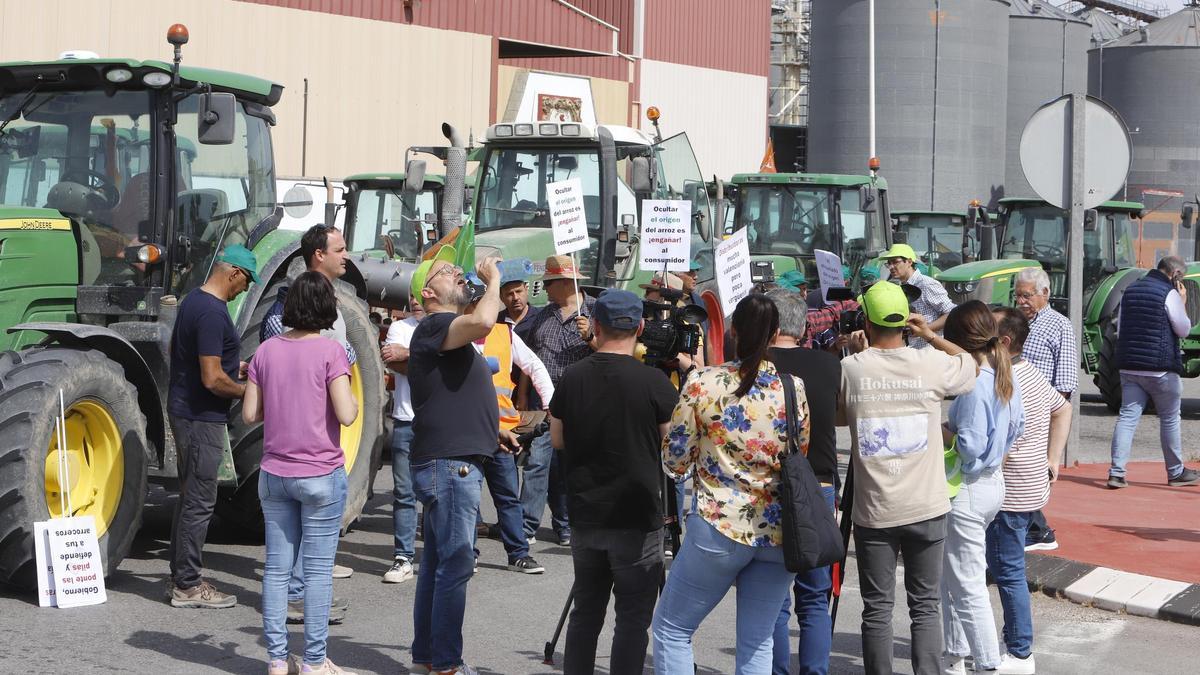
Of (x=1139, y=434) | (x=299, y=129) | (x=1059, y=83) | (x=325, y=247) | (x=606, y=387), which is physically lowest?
(x=1139, y=434)

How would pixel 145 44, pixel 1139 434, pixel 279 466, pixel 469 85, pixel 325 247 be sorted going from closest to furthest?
pixel 279 466
pixel 325 247
pixel 1139 434
pixel 145 44
pixel 469 85

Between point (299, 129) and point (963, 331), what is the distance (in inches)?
849

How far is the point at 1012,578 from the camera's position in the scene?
20.6 feet

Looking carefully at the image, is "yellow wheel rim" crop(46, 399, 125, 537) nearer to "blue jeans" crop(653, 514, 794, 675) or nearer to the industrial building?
"blue jeans" crop(653, 514, 794, 675)

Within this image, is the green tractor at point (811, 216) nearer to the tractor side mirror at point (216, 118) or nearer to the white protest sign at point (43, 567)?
the tractor side mirror at point (216, 118)

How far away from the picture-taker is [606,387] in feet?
17.3

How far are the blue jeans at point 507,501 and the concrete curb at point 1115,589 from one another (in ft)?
9.14

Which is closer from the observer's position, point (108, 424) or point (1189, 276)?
point (108, 424)

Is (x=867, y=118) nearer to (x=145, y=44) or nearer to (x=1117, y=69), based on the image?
(x=1117, y=69)

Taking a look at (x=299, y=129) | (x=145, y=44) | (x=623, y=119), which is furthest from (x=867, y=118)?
(x=145, y=44)

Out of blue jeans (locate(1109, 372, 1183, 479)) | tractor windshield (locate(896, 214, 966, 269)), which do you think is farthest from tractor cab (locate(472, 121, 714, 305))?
tractor windshield (locate(896, 214, 966, 269))

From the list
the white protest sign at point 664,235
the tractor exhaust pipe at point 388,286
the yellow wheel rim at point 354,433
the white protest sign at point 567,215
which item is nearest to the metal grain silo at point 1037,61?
the white protest sign at point 664,235

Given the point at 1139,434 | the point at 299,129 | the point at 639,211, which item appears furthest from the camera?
the point at 299,129

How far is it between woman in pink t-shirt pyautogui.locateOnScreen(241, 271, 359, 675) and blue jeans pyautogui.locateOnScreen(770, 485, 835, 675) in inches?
71.7
